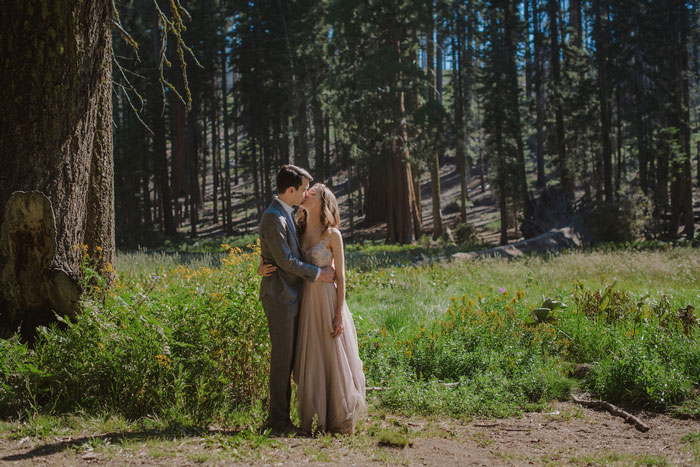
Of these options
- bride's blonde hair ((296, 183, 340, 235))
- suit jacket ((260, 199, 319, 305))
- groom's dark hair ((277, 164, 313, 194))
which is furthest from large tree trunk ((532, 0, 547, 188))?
suit jacket ((260, 199, 319, 305))

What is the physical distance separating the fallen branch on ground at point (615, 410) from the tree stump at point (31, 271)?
474cm

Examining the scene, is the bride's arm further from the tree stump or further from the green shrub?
the tree stump

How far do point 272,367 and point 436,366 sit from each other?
222 cm

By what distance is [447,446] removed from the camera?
4.11 m

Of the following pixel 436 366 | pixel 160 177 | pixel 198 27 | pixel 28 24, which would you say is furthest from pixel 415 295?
pixel 198 27

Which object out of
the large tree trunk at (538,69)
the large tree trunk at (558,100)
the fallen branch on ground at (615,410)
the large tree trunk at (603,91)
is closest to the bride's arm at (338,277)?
the fallen branch on ground at (615,410)

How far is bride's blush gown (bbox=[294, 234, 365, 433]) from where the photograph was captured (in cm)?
421

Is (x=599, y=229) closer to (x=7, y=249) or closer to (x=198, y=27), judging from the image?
(x=7, y=249)

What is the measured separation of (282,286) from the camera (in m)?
4.17

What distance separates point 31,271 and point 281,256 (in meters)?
2.24

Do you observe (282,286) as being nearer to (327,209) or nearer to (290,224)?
(290,224)

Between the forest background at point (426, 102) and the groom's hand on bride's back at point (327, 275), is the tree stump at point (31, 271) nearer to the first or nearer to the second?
the groom's hand on bride's back at point (327, 275)

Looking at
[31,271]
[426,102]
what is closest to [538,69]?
[426,102]

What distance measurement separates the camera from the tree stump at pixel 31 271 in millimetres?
4547
